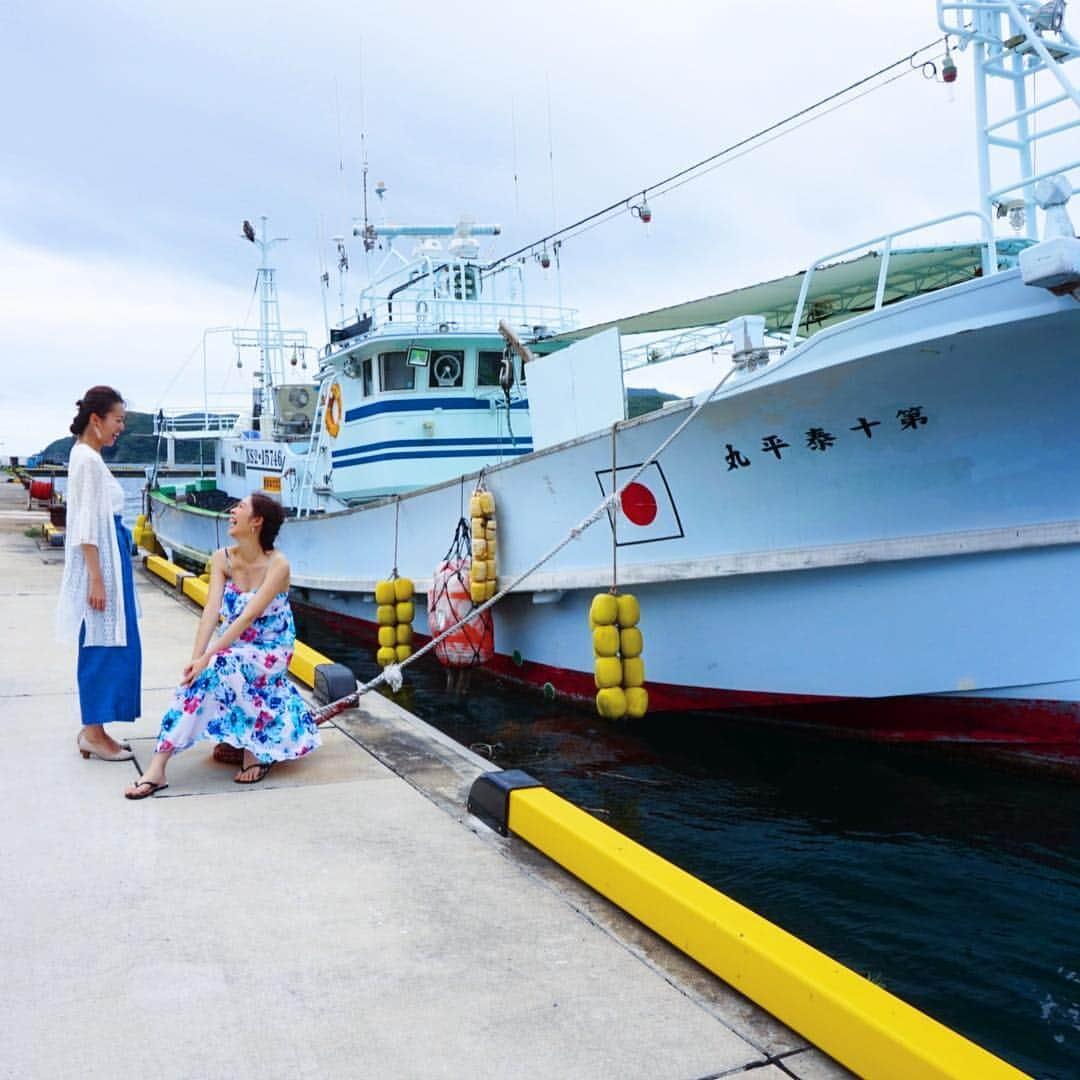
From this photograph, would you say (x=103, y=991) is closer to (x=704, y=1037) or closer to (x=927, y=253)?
(x=704, y=1037)

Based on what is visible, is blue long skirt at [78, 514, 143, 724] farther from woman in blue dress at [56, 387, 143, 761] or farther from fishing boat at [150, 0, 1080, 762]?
fishing boat at [150, 0, 1080, 762]

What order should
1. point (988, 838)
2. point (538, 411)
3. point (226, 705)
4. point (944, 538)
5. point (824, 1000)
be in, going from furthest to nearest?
point (538, 411)
point (944, 538)
point (988, 838)
point (226, 705)
point (824, 1000)

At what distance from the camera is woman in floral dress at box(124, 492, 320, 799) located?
3.98 m

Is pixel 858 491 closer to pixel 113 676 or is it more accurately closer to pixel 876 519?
pixel 876 519

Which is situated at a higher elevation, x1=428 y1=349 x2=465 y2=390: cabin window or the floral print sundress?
x1=428 y1=349 x2=465 y2=390: cabin window

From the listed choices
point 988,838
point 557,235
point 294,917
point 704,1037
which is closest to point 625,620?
point 988,838

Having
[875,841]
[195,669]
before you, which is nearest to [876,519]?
[875,841]

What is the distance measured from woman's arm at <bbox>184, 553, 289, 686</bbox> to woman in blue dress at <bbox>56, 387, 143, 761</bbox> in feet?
1.12

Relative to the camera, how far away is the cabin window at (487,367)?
1088 centimetres

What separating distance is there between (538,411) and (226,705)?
4214 mm

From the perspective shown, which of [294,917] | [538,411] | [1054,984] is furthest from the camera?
[538,411]

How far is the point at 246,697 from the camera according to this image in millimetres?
4145

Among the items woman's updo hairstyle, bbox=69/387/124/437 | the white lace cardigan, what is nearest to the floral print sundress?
the white lace cardigan

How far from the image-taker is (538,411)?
780cm
